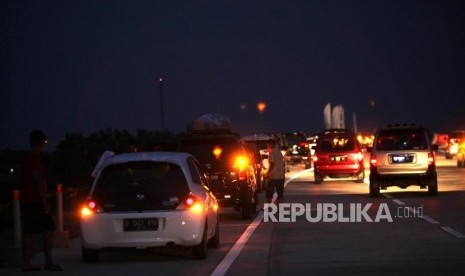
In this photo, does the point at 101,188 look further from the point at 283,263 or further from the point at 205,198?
the point at 283,263

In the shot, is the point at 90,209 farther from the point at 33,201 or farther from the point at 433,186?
the point at 433,186

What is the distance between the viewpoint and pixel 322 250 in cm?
1622

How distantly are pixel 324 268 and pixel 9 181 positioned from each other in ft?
94.9

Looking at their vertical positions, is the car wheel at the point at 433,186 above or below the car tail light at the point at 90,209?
below

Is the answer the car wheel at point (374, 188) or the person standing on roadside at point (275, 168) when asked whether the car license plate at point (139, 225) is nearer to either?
the person standing on roadside at point (275, 168)

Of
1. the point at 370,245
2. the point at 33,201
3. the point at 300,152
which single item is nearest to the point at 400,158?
the point at 370,245

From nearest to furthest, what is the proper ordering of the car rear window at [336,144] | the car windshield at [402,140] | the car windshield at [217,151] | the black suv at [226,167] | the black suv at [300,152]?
the black suv at [226,167] < the car windshield at [217,151] < the car windshield at [402,140] < the car rear window at [336,144] < the black suv at [300,152]

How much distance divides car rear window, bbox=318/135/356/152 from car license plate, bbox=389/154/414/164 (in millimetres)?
10806

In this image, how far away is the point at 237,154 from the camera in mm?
24047

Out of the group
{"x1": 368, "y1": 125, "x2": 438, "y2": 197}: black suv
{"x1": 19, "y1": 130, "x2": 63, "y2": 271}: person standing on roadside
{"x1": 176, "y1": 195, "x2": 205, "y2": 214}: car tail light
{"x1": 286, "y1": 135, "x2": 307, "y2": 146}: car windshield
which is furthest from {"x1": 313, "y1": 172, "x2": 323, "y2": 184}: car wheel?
{"x1": 19, "y1": 130, "x2": 63, "y2": 271}: person standing on roadside

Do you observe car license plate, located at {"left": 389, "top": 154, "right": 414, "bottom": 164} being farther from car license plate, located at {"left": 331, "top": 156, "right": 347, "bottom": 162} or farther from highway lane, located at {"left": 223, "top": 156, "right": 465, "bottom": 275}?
car license plate, located at {"left": 331, "top": 156, "right": 347, "bottom": 162}

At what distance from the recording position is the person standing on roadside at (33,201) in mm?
14539

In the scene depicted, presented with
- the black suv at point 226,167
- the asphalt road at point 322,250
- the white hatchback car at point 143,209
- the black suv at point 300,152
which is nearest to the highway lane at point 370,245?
the asphalt road at point 322,250

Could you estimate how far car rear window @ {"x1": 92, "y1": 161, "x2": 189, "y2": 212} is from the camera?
15.1 metres
